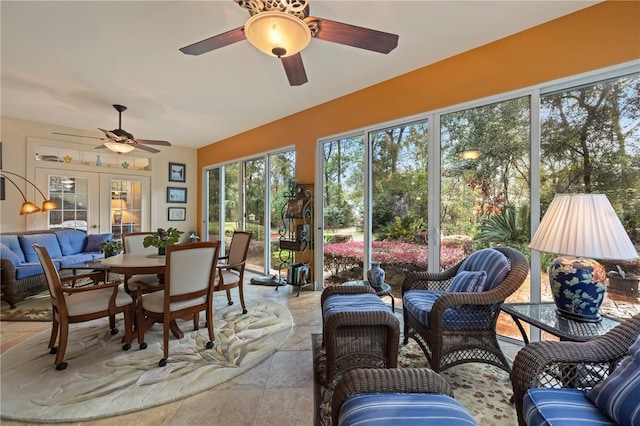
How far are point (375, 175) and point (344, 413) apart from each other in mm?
2912

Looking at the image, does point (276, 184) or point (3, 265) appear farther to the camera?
point (276, 184)

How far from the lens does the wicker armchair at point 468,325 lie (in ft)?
6.14

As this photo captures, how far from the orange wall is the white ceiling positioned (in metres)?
0.11

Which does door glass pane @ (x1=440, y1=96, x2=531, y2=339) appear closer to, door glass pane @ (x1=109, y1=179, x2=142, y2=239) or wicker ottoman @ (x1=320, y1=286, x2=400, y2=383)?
wicker ottoman @ (x1=320, y1=286, x2=400, y2=383)

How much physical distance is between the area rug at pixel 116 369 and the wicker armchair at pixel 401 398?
126 cm

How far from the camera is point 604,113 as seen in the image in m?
2.14

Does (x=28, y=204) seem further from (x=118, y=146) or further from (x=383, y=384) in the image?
(x=383, y=384)

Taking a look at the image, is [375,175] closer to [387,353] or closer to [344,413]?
[387,353]

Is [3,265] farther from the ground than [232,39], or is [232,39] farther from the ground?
[232,39]

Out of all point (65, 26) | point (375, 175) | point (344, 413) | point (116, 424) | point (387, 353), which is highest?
point (65, 26)

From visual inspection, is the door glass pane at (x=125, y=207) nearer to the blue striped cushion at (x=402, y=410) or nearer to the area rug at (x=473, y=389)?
the area rug at (x=473, y=389)

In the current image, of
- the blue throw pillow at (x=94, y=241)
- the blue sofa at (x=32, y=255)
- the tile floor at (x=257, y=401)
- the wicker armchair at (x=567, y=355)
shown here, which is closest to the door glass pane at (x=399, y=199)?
the tile floor at (x=257, y=401)

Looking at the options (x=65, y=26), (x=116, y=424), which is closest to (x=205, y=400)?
(x=116, y=424)

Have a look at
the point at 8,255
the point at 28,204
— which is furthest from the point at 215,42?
the point at 28,204
